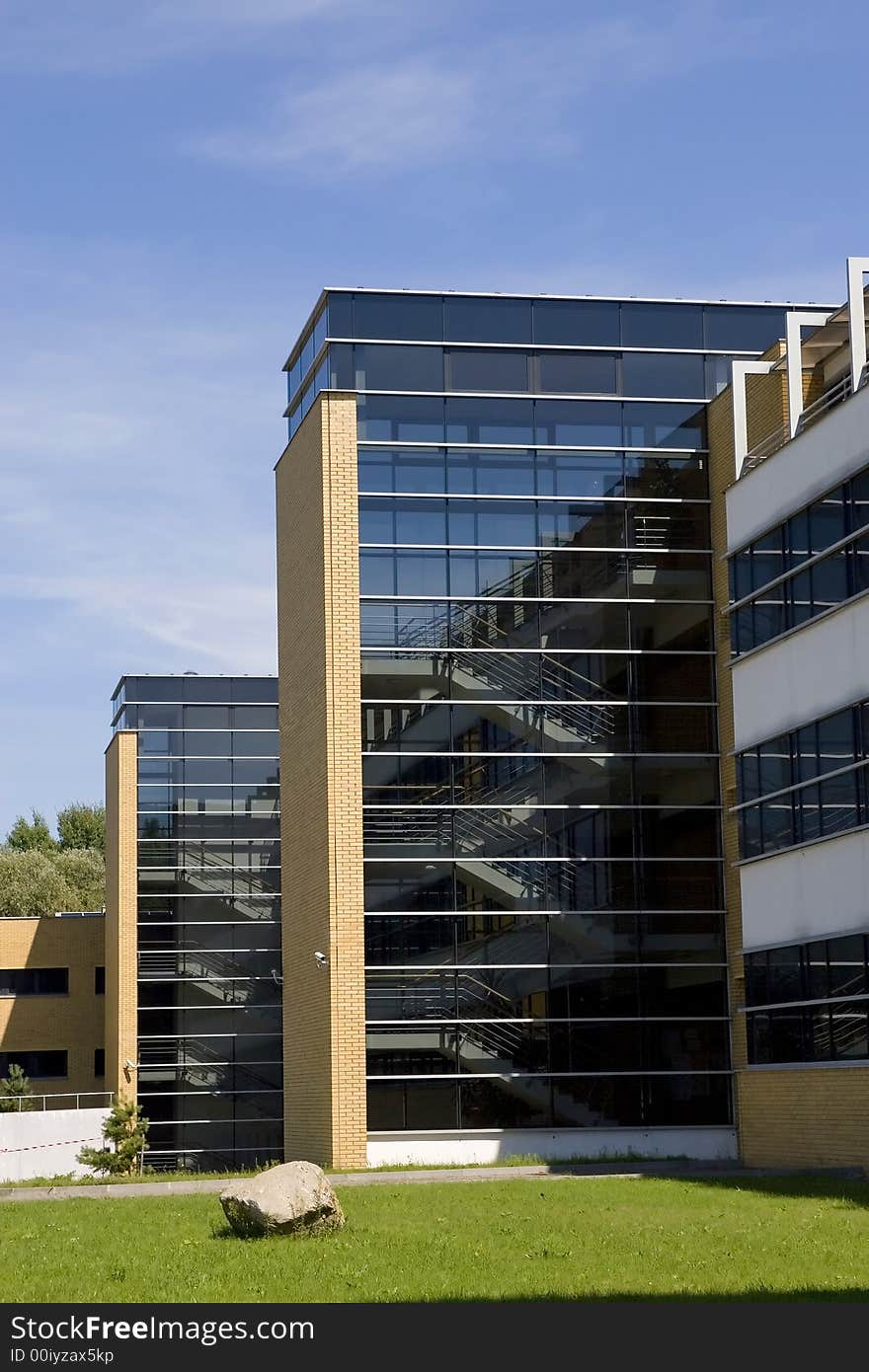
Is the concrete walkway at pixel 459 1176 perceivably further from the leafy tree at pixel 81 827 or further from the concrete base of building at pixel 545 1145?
the leafy tree at pixel 81 827

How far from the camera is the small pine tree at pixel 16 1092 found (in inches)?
2122

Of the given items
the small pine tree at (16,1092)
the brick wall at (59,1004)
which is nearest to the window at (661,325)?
the small pine tree at (16,1092)

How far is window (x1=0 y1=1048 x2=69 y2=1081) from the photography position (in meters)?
62.7

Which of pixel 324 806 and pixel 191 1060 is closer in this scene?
pixel 324 806

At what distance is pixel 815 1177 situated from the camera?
29406 millimetres

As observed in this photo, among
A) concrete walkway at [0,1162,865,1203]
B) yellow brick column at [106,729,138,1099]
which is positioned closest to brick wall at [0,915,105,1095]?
yellow brick column at [106,729,138,1099]

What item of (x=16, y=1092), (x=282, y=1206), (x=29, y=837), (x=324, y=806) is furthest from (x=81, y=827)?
(x=282, y=1206)

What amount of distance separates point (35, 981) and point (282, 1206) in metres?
45.7

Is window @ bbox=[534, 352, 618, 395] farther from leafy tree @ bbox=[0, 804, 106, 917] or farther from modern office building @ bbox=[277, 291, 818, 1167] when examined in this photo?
leafy tree @ bbox=[0, 804, 106, 917]

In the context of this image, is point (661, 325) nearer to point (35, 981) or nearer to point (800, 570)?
point (800, 570)

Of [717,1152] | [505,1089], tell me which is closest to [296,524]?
[505,1089]

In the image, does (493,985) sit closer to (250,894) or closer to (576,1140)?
(576,1140)

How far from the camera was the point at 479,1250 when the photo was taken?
18.8 m

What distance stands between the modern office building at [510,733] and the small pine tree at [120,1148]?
493 centimetres
